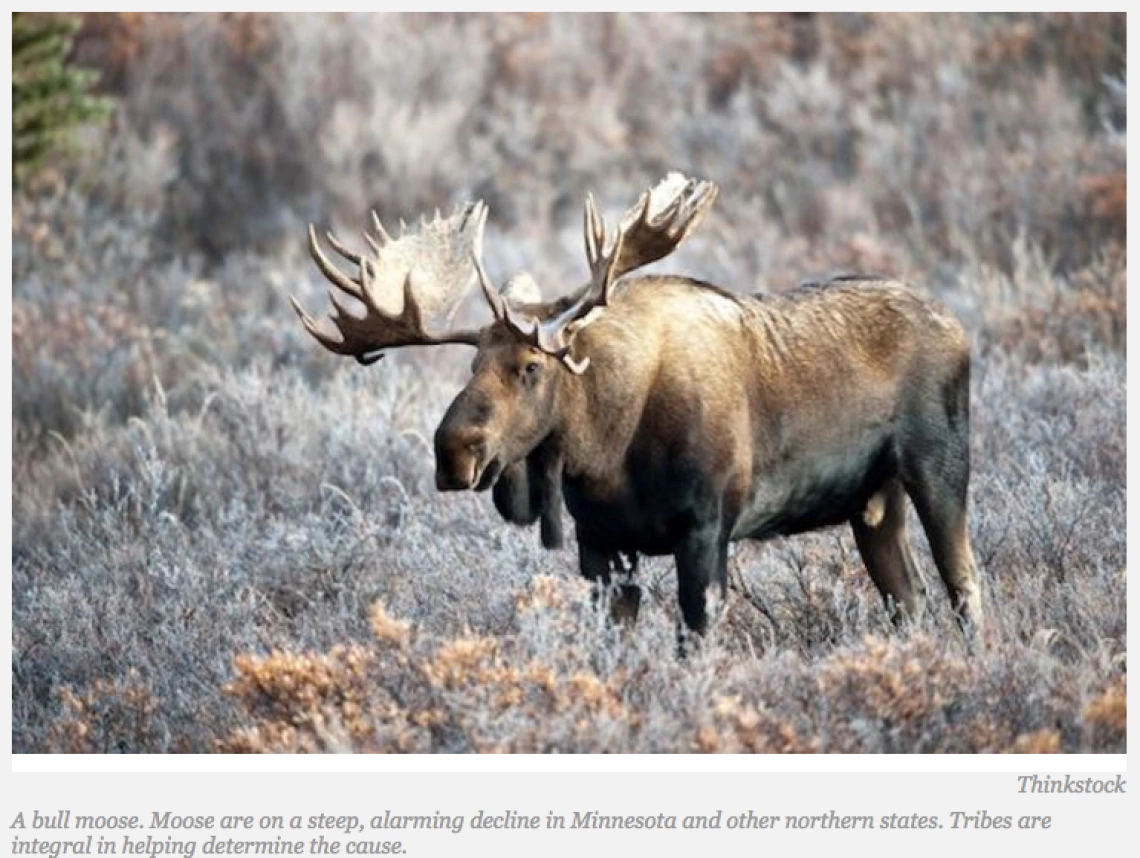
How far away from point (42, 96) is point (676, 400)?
25.0 feet

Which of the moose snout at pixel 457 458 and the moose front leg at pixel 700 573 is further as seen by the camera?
the moose front leg at pixel 700 573

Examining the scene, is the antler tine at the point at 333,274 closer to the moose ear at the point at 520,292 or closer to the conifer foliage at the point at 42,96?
the moose ear at the point at 520,292

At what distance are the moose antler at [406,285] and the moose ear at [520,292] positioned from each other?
0.46ft

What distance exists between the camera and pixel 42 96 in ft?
43.8

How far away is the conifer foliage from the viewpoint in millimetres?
13102

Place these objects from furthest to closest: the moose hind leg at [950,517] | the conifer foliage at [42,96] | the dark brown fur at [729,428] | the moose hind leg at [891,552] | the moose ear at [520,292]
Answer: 1. the conifer foliage at [42,96]
2. the moose hind leg at [891,552]
3. the moose hind leg at [950,517]
4. the moose ear at [520,292]
5. the dark brown fur at [729,428]

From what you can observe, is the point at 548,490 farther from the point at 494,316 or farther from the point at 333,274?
the point at 333,274

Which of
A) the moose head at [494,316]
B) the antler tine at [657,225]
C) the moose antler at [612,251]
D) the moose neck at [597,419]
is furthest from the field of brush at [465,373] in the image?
the antler tine at [657,225]

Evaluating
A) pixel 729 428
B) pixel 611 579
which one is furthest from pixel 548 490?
pixel 729 428

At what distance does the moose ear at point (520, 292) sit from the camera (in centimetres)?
688

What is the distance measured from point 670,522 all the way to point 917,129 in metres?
9.43

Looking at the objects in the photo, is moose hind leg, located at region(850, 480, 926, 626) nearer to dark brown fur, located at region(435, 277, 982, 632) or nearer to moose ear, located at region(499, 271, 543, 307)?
dark brown fur, located at region(435, 277, 982, 632)

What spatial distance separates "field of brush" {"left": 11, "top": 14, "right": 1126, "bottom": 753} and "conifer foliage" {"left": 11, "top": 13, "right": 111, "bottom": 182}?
787mm

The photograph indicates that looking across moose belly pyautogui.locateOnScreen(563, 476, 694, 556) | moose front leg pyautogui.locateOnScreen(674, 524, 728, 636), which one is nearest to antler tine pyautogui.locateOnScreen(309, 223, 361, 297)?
moose belly pyautogui.locateOnScreen(563, 476, 694, 556)
